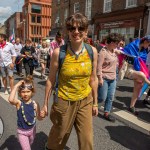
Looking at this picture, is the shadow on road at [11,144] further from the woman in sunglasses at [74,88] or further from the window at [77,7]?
the window at [77,7]

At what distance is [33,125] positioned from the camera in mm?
2764

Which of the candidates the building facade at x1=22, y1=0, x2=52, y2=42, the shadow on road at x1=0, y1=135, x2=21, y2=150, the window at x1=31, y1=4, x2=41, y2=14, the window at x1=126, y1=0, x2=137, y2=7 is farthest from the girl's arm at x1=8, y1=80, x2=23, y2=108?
the window at x1=31, y1=4, x2=41, y2=14

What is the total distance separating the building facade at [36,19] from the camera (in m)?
66.5

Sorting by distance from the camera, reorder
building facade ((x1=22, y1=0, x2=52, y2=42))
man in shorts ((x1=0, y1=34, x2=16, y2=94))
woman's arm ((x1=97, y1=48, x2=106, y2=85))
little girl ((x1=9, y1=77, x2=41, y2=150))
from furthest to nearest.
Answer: building facade ((x1=22, y1=0, x2=52, y2=42)) < man in shorts ((x1=0, y1=34, x2=16, y2=94)) < woman's arm ((x1=97, y1=48, x2=106, y2=85)) < little girl ((x1=9, y1=77, x2=41, y2=150))

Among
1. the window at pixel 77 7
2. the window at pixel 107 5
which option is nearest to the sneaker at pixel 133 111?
the window at pixel 107 5

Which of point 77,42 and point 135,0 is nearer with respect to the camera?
point 77,42

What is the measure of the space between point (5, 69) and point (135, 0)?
1449 cm

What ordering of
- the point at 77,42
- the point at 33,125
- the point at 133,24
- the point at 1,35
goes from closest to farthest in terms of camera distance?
1. the point at 77,42
2. the point at 33,125
3. the point at 1,35
4. the point at 133,24

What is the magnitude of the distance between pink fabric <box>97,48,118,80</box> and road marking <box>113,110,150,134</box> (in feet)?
3.17

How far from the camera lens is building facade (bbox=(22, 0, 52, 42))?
66.5 metres

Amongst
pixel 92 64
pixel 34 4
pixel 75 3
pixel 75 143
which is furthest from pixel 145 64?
pixel 34 4

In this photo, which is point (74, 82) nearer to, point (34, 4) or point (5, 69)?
point (5, 69)

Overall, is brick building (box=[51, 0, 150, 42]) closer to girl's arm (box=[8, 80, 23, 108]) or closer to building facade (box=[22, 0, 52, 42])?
girl's arm (box=[8, 80, 23, 108])

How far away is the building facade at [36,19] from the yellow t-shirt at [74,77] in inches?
2581
